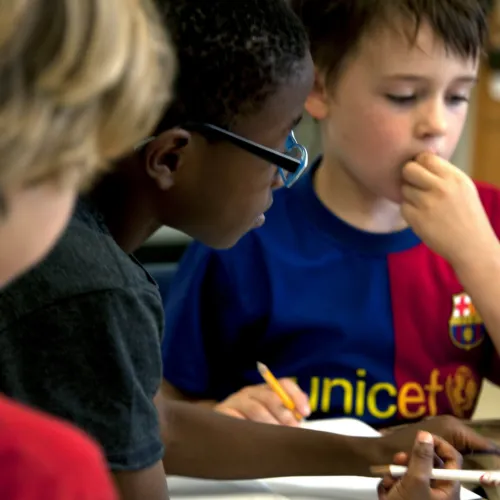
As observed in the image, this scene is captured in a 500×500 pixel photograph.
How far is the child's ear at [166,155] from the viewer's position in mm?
750

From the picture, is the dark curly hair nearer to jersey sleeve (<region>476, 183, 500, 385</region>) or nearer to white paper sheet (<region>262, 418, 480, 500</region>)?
white paper sheet (<region>262, 418, 480, 500</region>)

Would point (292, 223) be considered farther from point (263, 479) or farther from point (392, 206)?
point (263, 479)

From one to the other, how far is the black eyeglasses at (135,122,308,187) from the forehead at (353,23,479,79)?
12.7 inches

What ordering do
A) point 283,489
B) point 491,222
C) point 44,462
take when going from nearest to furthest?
point 44,462, point 283,489, point 491,222

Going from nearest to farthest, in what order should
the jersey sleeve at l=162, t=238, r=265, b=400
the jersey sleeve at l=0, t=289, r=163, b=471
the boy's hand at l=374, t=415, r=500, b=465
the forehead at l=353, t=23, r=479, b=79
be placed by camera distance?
the jersey sleeve at l=0, t=289, r=163, b=471 < the boy's hand at l=374, t=415, r=500, b=465 < the forehead at l=353, t=23, r=479, b=79 < the jersey sleeve at l=162, t=238, r=265, b=400

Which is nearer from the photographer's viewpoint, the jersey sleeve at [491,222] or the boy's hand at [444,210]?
the boy's hand at [444,210]

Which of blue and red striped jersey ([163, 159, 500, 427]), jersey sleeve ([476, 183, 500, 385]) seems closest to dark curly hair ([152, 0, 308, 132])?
blue and red striped jersey ([163, 159, 500, 427])

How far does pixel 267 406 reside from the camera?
1069 millimetres

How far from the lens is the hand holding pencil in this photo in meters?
1.04

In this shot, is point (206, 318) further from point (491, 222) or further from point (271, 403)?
point (491, 222)

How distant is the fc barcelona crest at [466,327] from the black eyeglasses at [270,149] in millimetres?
456

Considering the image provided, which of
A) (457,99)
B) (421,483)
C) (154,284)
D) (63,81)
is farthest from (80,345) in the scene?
(457,99)

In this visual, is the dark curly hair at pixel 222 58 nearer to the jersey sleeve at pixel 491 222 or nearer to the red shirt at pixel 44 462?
the red shirt at pixel 44 462

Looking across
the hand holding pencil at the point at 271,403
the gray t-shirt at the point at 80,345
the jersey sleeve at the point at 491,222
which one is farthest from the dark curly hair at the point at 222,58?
the jersey sleeve at the point at 491,222
